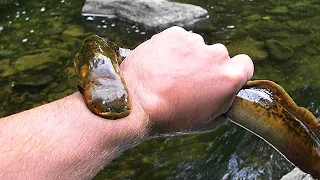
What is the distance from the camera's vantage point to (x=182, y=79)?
2074 mm

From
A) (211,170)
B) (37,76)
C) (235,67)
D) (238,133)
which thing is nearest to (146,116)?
(235,67)

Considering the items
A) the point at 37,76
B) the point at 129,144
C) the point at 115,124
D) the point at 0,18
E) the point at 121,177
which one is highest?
the point at 115,124

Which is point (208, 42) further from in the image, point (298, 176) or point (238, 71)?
point (238, 71)

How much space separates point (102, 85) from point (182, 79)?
38 centimetres

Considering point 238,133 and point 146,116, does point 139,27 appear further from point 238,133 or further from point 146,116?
point 146,116

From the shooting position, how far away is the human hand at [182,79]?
2061mm

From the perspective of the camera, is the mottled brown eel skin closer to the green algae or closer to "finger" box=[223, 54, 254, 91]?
"finger" box=[223, 54, 254, 91]

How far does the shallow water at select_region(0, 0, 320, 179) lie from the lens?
14.5 ft

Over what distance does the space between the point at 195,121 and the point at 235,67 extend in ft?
1.01

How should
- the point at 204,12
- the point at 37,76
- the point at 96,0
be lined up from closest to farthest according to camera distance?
the point at 37,76 < the point at 204,12 < the point at 96,0

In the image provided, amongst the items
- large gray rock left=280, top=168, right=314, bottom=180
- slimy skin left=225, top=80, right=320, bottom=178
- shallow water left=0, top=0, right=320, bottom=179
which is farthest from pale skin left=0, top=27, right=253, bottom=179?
shallow water left=0, top=0, right=320, bottom=179

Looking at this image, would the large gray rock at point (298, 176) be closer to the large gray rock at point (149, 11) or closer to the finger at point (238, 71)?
the finger at point (238, 71)

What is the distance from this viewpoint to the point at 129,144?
205 cm

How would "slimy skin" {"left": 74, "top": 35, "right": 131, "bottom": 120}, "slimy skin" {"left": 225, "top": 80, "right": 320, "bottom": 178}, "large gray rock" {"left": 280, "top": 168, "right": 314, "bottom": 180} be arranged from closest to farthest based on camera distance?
1. "slimy skin" {"left": 74, "top": 35, "right": 131, "bottom": 120}
2. "slimy skin" {"left": 225, "top": 80, "right": 320, "bottom": 178}
3. "large gray rock" {"left": 280, "top": 168, "right": 314, "bottom": 180}
